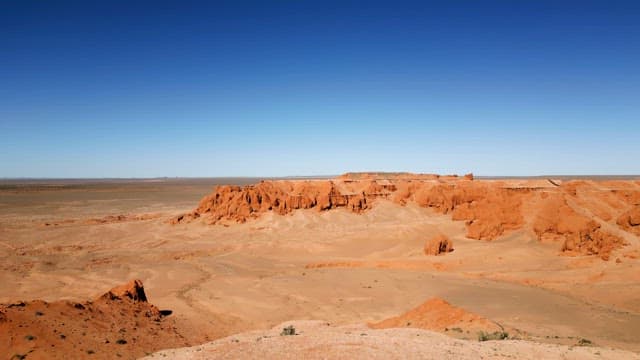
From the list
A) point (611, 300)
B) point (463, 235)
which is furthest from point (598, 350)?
point (463, 235)

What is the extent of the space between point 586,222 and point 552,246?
224 centimetres

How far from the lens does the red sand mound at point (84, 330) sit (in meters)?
11.1

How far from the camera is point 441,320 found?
1365 centimetres

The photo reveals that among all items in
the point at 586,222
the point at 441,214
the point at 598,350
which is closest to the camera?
the point at 598,350

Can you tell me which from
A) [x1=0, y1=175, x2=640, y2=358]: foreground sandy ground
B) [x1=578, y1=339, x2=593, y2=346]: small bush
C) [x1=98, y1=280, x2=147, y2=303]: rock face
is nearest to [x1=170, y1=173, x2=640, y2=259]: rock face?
[x1=0, y1=175, x2=640, y2=358]: foreground sandy ground

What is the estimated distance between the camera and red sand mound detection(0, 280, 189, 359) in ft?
36.5

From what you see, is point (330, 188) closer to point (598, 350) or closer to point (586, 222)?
point (586, 222)

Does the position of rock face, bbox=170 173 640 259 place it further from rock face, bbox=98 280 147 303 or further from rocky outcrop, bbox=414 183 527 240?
rock face, bbox=98 280 147 303

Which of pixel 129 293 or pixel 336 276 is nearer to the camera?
pixel 129 293

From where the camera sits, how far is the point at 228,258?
2828cm

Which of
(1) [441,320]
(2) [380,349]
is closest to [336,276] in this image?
(1) [441,320]

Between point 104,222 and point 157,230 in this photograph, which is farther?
point 104,222

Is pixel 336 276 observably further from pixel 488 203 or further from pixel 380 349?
pixel 488 203

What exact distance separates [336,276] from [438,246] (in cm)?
743
